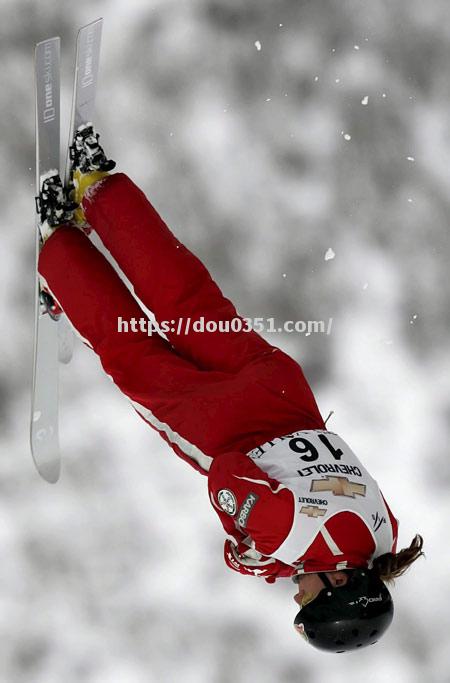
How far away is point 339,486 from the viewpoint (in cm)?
199

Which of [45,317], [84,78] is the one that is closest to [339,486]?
[45,317]

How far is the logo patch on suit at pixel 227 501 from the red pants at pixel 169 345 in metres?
0.18

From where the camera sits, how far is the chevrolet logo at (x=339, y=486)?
1.97 meters

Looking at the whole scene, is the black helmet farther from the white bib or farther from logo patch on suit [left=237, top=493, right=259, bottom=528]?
logo patch on suit [left=237, top=493, right=259, bottom=528]

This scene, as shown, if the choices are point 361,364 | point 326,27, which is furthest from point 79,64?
point 361,364

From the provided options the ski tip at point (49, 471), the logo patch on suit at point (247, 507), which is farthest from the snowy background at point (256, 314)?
the logo patch on suit at point (247, 507)

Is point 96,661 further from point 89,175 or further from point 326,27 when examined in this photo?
point 326,27

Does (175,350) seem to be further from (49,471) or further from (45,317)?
(49,471)

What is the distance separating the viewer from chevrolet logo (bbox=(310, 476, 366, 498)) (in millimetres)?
1970

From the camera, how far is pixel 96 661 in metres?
3.18

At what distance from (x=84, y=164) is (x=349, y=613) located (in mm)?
1253

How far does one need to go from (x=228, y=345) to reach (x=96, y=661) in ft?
4.68

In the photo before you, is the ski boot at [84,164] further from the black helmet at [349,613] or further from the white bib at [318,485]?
the black helmet at [349,613]

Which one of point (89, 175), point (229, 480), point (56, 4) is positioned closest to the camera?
point (229, 480)
